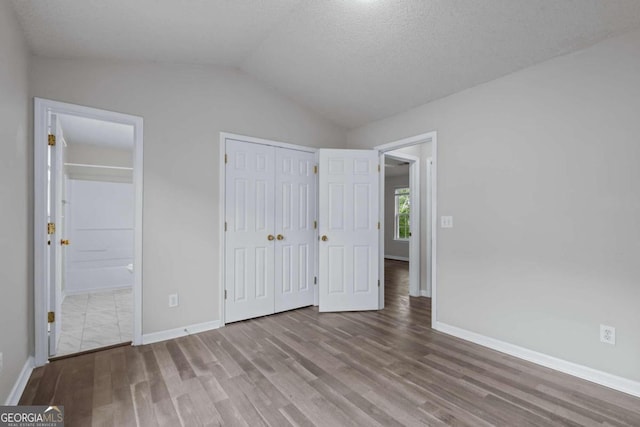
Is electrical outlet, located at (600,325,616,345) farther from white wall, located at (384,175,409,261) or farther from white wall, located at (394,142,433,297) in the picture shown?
white wall, located at (384,175,409,261)

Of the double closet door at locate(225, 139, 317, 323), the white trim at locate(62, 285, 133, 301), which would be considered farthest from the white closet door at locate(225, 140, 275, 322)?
the white trim at locate(62, 285, 133, 301)

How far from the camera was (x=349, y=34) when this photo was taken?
2.62 m

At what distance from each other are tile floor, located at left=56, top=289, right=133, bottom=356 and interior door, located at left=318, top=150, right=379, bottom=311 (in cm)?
226

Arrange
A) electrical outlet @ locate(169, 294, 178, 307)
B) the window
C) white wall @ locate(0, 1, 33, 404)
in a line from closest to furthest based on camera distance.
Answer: white wall @ locate(0, 1, 33, 404)
electrical outlet @ locate(169, 294, 178, 307)
the window

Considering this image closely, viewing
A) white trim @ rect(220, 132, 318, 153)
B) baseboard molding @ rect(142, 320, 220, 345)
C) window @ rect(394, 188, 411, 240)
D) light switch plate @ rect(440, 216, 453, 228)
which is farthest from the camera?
window @ rect(394, 188, 411, 240)

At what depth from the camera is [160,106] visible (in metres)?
2.97

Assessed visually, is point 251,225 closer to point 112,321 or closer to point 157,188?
point 157,188

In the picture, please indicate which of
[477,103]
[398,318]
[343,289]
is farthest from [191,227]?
[477,103]

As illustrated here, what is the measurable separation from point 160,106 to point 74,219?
10.6 ft

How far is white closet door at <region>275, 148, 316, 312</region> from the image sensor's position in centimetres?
377

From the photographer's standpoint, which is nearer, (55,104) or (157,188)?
(55,104)

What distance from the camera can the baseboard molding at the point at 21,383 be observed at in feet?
6.07

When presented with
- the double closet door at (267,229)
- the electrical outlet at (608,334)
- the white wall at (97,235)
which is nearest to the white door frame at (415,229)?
the double closet door at (267,229)

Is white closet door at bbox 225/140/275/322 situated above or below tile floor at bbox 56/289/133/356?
above
